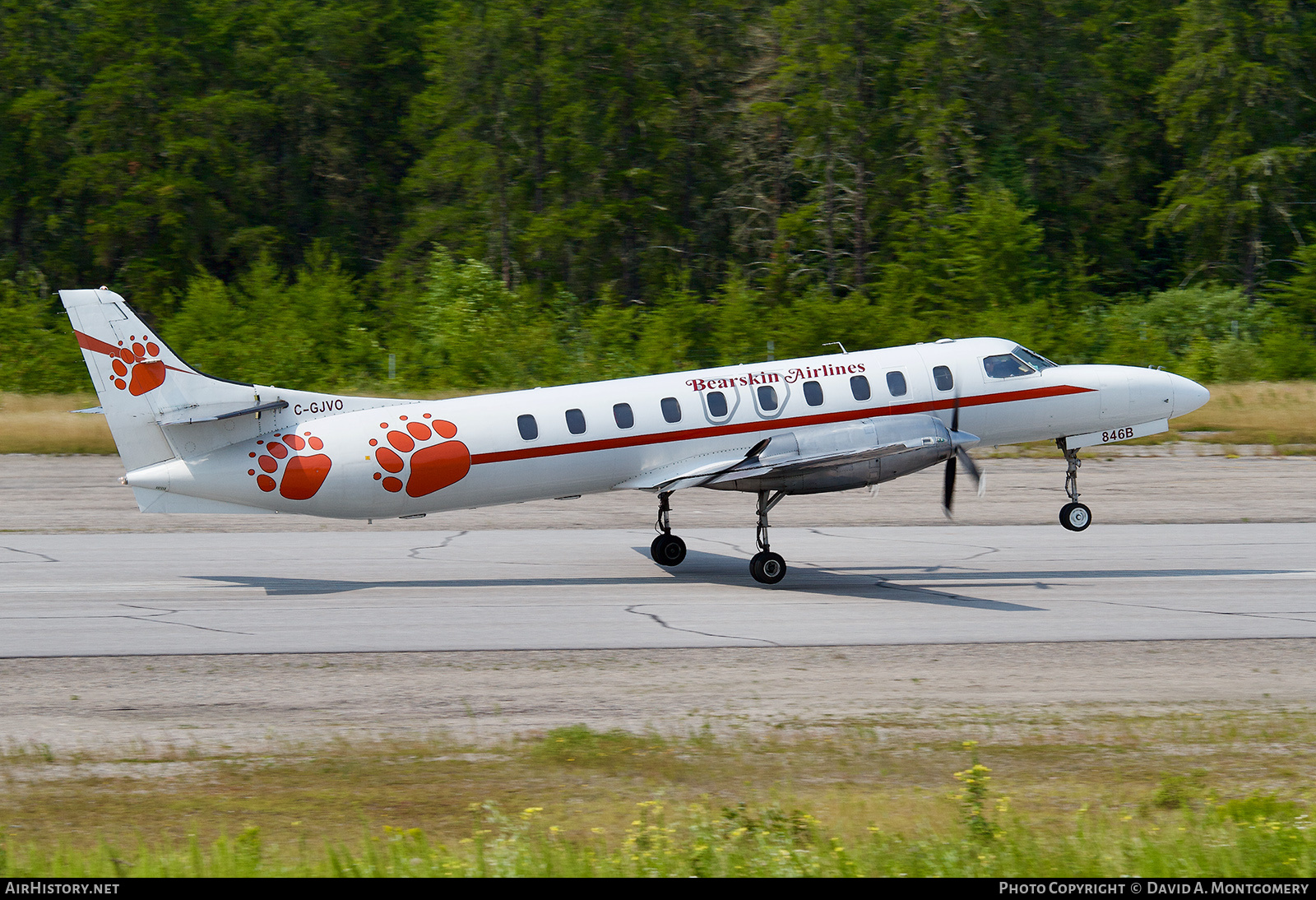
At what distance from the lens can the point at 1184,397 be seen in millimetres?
20562

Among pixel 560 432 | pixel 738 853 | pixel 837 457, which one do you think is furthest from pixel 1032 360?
pixel 738 853

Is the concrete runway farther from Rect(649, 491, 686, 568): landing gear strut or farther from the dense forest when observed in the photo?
the dense forest

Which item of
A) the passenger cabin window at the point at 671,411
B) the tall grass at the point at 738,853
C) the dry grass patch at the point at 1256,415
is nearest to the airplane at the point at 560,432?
the passenger cabin window at the point at 671,411

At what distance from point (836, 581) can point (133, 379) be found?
1029 centimetres

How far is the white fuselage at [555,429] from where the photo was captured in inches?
702

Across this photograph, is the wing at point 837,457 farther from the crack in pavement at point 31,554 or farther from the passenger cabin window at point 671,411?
the crack in pavement at point 31,554

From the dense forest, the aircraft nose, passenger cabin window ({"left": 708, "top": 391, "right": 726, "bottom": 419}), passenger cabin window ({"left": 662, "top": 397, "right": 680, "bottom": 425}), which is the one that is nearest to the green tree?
the dense forest

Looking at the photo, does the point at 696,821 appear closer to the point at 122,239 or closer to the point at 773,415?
the point at 773,415

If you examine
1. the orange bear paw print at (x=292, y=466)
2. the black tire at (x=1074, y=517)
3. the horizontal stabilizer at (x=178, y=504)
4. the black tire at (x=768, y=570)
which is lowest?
the black tire at (x=768, y=570)

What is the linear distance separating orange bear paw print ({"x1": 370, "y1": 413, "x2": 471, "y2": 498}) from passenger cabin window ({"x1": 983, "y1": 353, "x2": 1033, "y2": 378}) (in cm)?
809

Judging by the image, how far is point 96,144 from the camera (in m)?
55.8

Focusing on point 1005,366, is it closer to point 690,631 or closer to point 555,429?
point 555,429

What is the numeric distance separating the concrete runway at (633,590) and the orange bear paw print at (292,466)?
142 centimetres

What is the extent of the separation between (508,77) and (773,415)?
1534 inches
